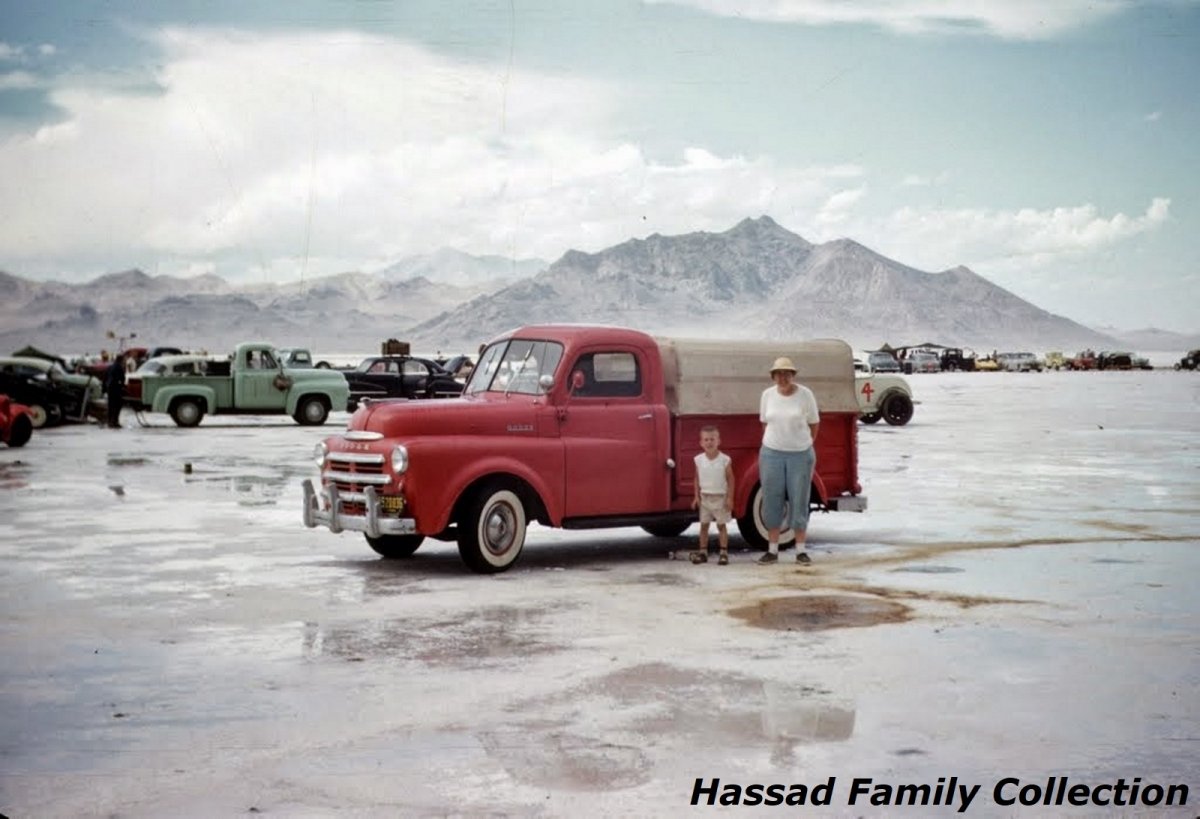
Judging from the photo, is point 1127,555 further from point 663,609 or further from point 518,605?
point 518,605

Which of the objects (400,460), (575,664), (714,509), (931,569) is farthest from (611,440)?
(575,664)

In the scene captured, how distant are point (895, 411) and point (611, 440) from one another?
79.7 feet

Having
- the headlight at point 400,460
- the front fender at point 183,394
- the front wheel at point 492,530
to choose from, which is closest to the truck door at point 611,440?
the front wheel at point 492,530

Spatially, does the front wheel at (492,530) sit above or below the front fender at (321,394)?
below

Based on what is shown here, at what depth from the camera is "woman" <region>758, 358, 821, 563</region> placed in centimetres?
1259

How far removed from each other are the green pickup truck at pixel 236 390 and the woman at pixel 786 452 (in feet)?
78.1

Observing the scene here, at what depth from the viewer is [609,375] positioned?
13.0 meters

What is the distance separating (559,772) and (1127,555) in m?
8.59

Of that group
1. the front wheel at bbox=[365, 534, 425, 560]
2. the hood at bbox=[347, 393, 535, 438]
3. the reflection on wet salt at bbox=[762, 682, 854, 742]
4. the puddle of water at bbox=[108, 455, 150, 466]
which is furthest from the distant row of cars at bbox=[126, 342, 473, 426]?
the reflection on wet salt at bbox=[762, 682, 854, 742]

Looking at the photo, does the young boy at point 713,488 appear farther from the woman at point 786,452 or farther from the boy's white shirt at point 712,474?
the woman at point 786,452

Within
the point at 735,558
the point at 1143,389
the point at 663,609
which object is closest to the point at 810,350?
the point at 735,558

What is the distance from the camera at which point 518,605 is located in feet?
34.7

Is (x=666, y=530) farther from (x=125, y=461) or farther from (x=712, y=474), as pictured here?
(x=125, y=461)

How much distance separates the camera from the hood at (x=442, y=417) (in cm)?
1205
